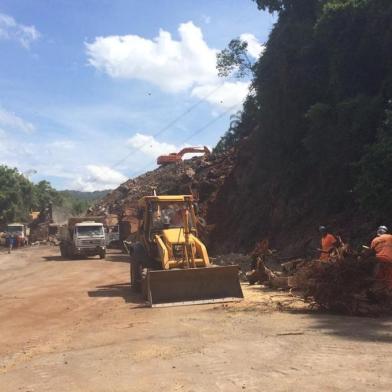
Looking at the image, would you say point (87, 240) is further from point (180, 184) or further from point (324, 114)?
point (324, 114)

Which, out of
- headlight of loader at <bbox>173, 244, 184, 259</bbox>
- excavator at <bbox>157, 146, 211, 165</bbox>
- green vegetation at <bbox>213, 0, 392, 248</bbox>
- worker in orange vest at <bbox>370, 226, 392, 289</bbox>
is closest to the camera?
worker in orange vest at <bbox>370, 226, 392, 289</bbox>

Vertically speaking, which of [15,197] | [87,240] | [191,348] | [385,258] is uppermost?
[15,197]

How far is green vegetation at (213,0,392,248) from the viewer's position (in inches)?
772

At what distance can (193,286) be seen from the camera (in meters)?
12.4

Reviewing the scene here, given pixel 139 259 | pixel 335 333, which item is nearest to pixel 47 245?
pixel 139 259

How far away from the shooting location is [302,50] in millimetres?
24344

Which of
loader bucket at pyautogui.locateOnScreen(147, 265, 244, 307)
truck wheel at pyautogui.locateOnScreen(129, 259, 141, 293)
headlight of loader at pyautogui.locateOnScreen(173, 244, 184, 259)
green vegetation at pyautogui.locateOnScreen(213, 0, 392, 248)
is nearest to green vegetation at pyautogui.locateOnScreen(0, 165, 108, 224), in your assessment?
green vegetation at pyautogui.locateOnScreen(213, 0, 392, 248)

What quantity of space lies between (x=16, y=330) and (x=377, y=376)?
676cm

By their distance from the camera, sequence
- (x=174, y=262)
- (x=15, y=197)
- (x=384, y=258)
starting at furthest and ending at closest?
(x=15, y=197) < (x=174, y=262) < (x=384, y=258)

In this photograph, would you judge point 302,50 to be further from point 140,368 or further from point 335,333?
point 140,368

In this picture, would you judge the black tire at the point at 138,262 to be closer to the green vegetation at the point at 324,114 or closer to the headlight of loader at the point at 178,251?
the headlight of loader at the point at 178,251

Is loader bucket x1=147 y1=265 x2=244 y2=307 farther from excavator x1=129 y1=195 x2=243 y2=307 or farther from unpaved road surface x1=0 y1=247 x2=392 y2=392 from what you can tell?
unpaved road surface x1=0 y1=247 x2=392 y2=392

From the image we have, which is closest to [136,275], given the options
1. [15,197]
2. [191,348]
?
[191,348]

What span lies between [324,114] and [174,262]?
11097mm
